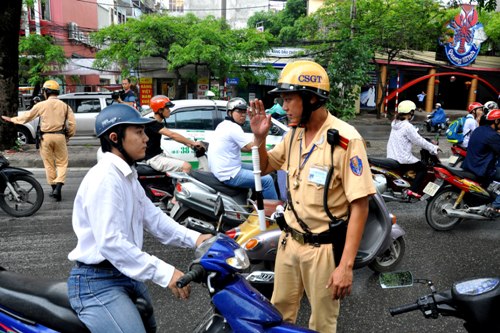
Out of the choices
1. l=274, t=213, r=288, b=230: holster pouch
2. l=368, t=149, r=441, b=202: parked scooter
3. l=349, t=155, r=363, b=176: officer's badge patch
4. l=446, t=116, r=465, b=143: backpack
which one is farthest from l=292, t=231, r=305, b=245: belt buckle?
l=446, t=116, r=465, b=143: backpack

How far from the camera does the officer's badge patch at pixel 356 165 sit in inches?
89.3

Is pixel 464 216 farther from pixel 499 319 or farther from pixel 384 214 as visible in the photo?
pixel 499 319

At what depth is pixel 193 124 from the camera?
8.09 m

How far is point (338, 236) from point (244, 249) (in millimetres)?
623

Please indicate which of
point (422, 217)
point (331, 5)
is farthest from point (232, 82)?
point (422, 217)

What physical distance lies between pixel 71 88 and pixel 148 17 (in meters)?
8.80

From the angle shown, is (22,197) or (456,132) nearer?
(22,197)

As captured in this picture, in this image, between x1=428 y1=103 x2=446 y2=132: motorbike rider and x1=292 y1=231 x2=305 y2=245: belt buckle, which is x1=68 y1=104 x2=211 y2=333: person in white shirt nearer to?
x1=292 y1=231 x2=305 y2=245: belt buckle

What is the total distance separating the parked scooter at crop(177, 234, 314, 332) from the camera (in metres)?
1.87

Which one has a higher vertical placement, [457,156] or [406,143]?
[406,143]

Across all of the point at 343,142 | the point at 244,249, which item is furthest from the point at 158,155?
the point at 343,142

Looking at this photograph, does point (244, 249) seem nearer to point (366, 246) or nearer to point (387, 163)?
point (366, 246)

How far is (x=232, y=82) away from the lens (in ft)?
66.6

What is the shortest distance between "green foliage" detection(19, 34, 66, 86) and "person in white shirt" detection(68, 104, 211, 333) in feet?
63.9
